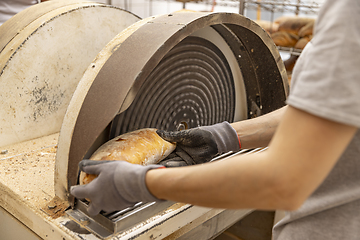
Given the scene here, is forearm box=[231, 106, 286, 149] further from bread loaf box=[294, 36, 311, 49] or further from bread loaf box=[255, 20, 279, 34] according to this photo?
bread loaf box=[255, 20, 279, 34]

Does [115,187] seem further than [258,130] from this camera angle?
No

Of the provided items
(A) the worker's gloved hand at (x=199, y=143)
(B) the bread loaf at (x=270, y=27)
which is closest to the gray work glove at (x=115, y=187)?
(A) the worker's gloved hand at (x=199, y=143)

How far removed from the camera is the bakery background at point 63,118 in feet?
3.06

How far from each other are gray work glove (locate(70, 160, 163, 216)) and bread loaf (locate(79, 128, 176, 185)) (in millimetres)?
78

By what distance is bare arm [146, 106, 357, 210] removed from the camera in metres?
0.53

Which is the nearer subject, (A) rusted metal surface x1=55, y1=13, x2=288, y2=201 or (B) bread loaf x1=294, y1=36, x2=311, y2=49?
(A) rusted metal surface x1=55, y1=13, x2=288, y2=201

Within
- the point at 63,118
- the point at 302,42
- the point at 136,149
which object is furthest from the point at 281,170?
the point at 302,42

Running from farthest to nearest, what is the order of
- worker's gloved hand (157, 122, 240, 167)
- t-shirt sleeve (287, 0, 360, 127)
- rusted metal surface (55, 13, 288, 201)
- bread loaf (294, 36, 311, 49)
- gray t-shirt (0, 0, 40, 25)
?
bread loaf (294, 36, 311, 49) → gray t-shirt (0, 0, 40, 25) → worker's gloved hand (157, 122, 240, 167) → rusted metal surface (55, 13, 288, 201) → t-shirt sleeve (287, 0, 360, 127)

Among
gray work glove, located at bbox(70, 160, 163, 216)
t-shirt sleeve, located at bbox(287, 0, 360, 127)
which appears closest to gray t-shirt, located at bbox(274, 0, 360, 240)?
t-shirt sleeve, located at bbox(287, 0, 360, 127)

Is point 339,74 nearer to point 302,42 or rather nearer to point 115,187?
point 115,187

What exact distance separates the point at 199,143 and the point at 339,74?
64cm

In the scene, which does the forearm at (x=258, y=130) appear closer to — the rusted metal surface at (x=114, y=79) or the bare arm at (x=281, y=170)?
the rusted metal surface at (x=114, y=79)

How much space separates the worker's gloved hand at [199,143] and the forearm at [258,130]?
4 cm

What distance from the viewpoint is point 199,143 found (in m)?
1.11
